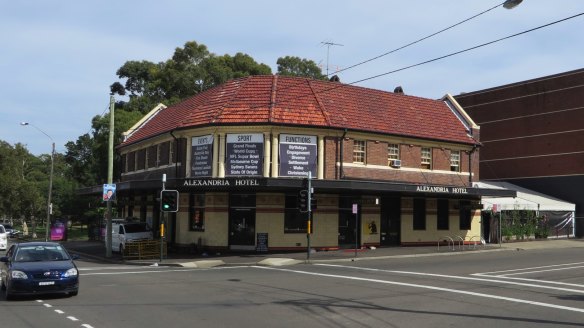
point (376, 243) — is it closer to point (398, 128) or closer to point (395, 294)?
point (398, 128)

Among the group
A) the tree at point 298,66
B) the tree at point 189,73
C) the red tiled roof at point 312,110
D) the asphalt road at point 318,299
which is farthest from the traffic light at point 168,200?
the tree at point 298,66

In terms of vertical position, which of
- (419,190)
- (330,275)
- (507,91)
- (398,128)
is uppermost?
(507,91)

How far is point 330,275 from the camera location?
19000 mm

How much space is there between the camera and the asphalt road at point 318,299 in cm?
1048

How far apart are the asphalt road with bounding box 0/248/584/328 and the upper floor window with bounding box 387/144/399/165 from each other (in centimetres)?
1130

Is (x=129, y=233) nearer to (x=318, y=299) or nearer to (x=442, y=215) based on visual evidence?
(x=442, y=215)

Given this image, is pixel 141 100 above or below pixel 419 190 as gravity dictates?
above

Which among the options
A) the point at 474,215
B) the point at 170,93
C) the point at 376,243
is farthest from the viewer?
the point at 170,93

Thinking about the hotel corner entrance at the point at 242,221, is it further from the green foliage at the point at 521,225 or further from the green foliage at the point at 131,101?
the green foliage at the point at 131,101

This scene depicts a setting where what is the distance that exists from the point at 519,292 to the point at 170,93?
160 ft

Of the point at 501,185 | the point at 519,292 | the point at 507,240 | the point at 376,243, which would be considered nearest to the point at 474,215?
the point at 507,240

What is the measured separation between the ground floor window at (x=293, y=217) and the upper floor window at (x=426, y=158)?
894 cm

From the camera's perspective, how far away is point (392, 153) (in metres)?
32.3

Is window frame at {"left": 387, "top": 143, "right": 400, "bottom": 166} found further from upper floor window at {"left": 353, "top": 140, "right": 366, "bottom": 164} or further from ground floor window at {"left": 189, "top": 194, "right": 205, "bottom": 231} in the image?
ground floor window at {"left": 189, "top": 194, "right": 205, "bottom": 231}
